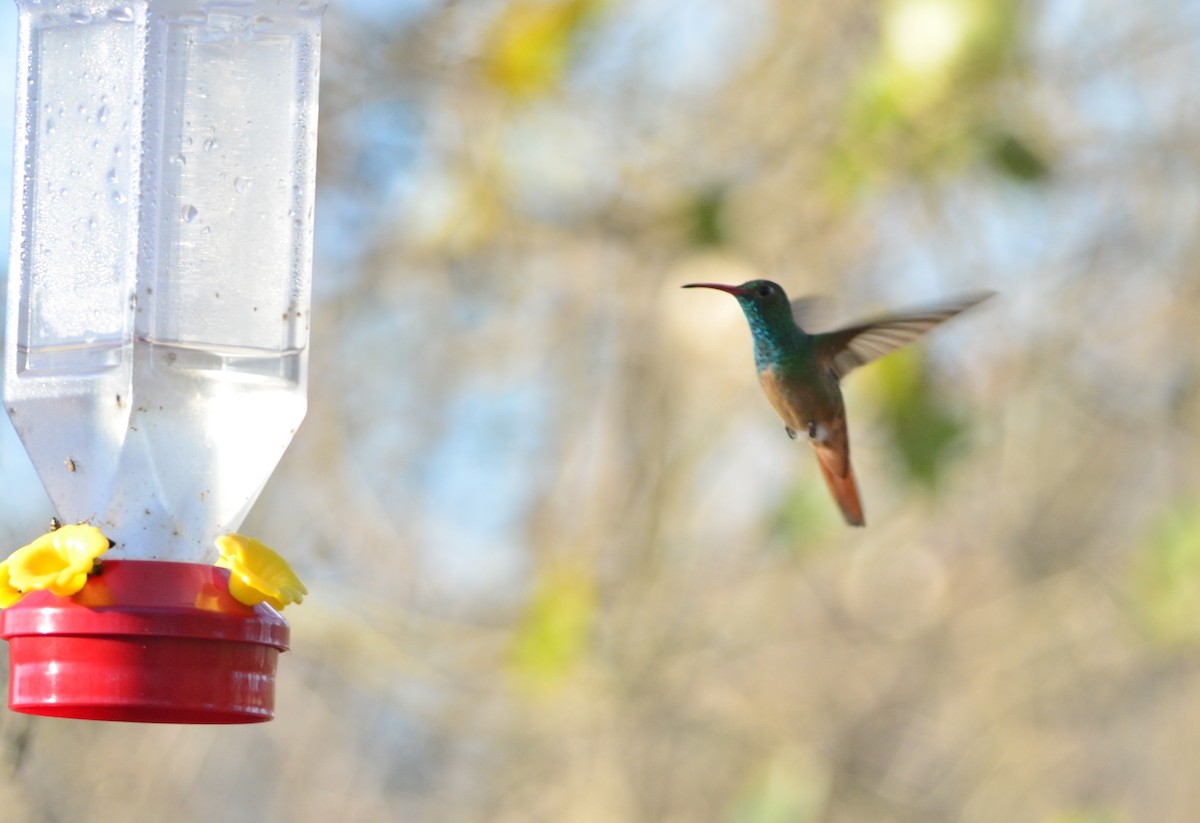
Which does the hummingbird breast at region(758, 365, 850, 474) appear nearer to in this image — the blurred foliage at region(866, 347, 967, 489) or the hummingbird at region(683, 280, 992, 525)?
the hummingbird at region(683, 280, 992, 525)

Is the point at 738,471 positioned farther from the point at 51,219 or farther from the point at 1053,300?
the point at 51,219

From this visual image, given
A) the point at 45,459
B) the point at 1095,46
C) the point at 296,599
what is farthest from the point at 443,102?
the point at 296,599

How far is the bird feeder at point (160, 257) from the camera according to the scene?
2264mm

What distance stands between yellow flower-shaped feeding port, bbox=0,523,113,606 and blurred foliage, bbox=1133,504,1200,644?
3.23 metres

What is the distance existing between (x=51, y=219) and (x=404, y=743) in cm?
443

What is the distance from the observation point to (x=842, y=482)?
2.95 m

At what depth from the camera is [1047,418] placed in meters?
5.92

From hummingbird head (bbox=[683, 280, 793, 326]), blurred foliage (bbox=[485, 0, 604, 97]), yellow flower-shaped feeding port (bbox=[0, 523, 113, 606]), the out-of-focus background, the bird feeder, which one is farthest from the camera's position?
the out-of-focus background

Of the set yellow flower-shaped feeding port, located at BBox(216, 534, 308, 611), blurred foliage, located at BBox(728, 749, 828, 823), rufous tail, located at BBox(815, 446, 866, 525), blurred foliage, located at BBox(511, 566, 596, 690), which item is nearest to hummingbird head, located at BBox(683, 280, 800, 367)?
rufous tail, located at BBox(815, 446, 866, 525)

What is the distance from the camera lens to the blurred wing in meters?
2.61

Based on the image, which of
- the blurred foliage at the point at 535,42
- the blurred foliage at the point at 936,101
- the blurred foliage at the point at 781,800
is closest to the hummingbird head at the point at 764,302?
the blurred foliage at the point at 936,101

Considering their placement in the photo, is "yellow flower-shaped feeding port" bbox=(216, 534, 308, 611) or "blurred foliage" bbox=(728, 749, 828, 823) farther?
"blurred foliage" bbox=(728, 749, 828, 823)

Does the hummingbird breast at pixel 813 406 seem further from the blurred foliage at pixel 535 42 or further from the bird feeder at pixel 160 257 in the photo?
the blurred foliage at pixel 535 42

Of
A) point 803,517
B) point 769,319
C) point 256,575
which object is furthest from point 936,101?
point 256,575
